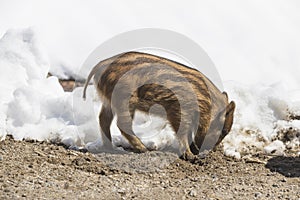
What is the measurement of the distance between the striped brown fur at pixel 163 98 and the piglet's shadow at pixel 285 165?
28.3 inches

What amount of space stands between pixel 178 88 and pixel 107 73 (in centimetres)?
88

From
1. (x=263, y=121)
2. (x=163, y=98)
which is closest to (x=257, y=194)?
(x=163, y=98)

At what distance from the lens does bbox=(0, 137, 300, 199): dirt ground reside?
222 inches

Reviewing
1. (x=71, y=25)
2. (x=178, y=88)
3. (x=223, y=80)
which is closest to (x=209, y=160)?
(x=178, y=88)

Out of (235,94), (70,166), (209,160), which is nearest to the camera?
(70,166)

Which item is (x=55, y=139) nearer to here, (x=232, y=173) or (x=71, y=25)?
(x=232, y=173)

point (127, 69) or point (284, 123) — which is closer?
point (127, 69)

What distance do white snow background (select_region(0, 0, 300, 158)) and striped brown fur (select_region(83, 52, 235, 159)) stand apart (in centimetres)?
36

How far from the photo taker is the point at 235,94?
8594 mm

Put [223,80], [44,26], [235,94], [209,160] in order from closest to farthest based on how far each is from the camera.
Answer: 1. [209,160]
2. [235,94]
3. [223,80]
4. [44,26]

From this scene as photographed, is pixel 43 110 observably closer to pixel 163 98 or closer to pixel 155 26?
pixel 163 98

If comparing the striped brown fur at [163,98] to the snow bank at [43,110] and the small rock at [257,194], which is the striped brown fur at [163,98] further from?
the small rock at [257,194]

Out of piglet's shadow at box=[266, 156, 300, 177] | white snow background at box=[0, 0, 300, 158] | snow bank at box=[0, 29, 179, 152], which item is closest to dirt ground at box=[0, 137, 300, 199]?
piglet's shadow at box=[266, 156, 300, 177]

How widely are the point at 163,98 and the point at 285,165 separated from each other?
163cm
